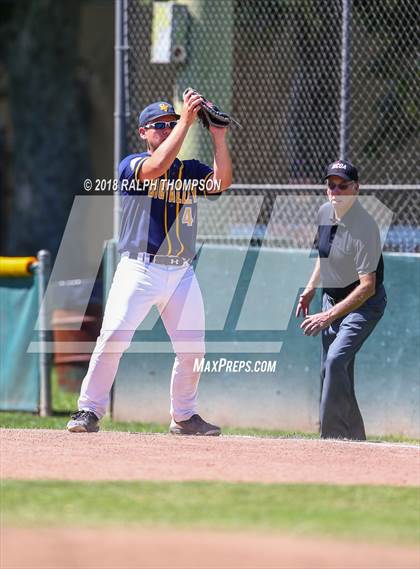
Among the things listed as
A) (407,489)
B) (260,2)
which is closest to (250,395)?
(260,2)

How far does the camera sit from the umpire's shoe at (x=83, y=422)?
8.57 m

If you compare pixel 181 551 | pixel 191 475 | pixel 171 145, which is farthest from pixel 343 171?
pixel 181 551

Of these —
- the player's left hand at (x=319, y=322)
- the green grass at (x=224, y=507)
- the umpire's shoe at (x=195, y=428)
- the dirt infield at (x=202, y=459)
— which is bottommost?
the umpire's shoe at (x=195, y=428)

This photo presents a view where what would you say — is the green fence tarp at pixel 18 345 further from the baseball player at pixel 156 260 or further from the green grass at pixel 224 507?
→ the green grass at pixel 224 507

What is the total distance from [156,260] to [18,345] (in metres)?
3.95

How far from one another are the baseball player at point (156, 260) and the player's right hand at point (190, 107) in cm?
4

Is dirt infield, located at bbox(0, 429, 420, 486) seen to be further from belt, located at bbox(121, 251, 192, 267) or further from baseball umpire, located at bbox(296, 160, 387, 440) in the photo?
belt, located at bbox(121, 251, 192, 267)

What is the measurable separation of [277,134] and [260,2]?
1.22 meters

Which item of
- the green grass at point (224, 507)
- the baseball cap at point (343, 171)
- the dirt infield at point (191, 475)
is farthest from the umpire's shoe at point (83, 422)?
the baseball cap at point (343, 171)

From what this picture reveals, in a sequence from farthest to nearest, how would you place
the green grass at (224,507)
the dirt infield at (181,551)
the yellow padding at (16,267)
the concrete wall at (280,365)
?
the yellow padding at (16,267), the concrete wall at (280,365), the green grass at (224,507), the dirt infield at (181,551)

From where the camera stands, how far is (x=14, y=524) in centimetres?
614

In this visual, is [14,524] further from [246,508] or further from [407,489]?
[407,489]

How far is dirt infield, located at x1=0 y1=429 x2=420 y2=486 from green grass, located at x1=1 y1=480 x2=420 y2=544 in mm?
212

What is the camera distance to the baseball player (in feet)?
27.7
